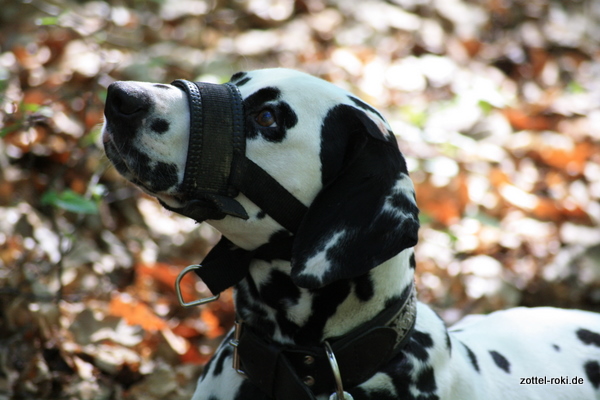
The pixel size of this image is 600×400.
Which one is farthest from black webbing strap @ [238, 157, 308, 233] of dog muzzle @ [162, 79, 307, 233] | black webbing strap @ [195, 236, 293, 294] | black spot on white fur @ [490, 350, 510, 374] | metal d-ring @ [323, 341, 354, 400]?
black spot on white fur @ [490, 350, 510, 374]

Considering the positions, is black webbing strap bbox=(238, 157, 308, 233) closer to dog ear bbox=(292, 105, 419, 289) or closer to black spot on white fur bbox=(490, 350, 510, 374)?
dog ear bbox=(292, 105, 419, 289)

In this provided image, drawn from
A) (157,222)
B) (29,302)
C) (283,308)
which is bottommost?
(157,222)

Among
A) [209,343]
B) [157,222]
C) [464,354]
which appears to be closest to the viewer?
[464,354]

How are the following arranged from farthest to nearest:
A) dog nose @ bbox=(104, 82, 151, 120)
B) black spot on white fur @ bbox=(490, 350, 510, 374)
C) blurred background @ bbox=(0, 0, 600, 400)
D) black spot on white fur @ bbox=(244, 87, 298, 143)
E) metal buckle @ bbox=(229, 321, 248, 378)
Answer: blurred background @ bbox=(0, 0, 600, 400) < black spot on white fur @ bbox=(490, 350, 510, 374) < metal buckle @ bbox=(229, 321, 248, 378) < black spot on white fur @ bbox=(244, 87, 298, 143) < dog nose @ bbox=(104, 82, 151, 120)

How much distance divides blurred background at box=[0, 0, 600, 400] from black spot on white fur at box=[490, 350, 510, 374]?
150 cm

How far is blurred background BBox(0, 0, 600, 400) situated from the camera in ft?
12.1

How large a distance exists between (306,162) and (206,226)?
2.79 m

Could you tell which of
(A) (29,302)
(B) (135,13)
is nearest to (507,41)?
(B) (135,13)

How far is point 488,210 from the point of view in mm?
5836

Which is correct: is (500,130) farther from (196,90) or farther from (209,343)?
(196,90)

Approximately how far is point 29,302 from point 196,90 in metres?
1.90

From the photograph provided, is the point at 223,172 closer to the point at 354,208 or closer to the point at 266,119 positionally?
the point at 266,119

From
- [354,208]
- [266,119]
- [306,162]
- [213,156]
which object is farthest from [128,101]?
[354,208]

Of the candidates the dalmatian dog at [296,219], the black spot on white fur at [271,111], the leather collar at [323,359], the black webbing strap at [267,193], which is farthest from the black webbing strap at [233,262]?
the black spot on white fur at [271,111]
